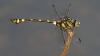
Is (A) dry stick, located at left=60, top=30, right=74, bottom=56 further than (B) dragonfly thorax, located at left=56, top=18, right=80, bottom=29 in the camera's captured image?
No

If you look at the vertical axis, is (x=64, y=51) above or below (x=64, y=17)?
below

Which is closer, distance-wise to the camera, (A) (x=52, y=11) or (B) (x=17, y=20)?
(B) (x=17, y=20)

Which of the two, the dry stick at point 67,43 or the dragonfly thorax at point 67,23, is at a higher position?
the dragonfly thorax at point 67,23

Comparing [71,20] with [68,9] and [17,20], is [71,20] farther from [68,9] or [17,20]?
Answer: [17,20]

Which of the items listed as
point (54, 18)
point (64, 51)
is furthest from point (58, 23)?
point (64, 51)

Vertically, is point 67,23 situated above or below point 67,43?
above

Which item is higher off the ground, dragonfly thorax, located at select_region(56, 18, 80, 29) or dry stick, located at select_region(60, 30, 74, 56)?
dragonfly thorax, located at select_region(56, 18, 80, 29)

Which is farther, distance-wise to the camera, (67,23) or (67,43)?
(67,23)

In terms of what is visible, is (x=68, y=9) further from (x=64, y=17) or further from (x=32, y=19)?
(x=32, y=19)

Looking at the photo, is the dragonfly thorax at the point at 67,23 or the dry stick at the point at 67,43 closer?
the dry stick at the point at 67,43
